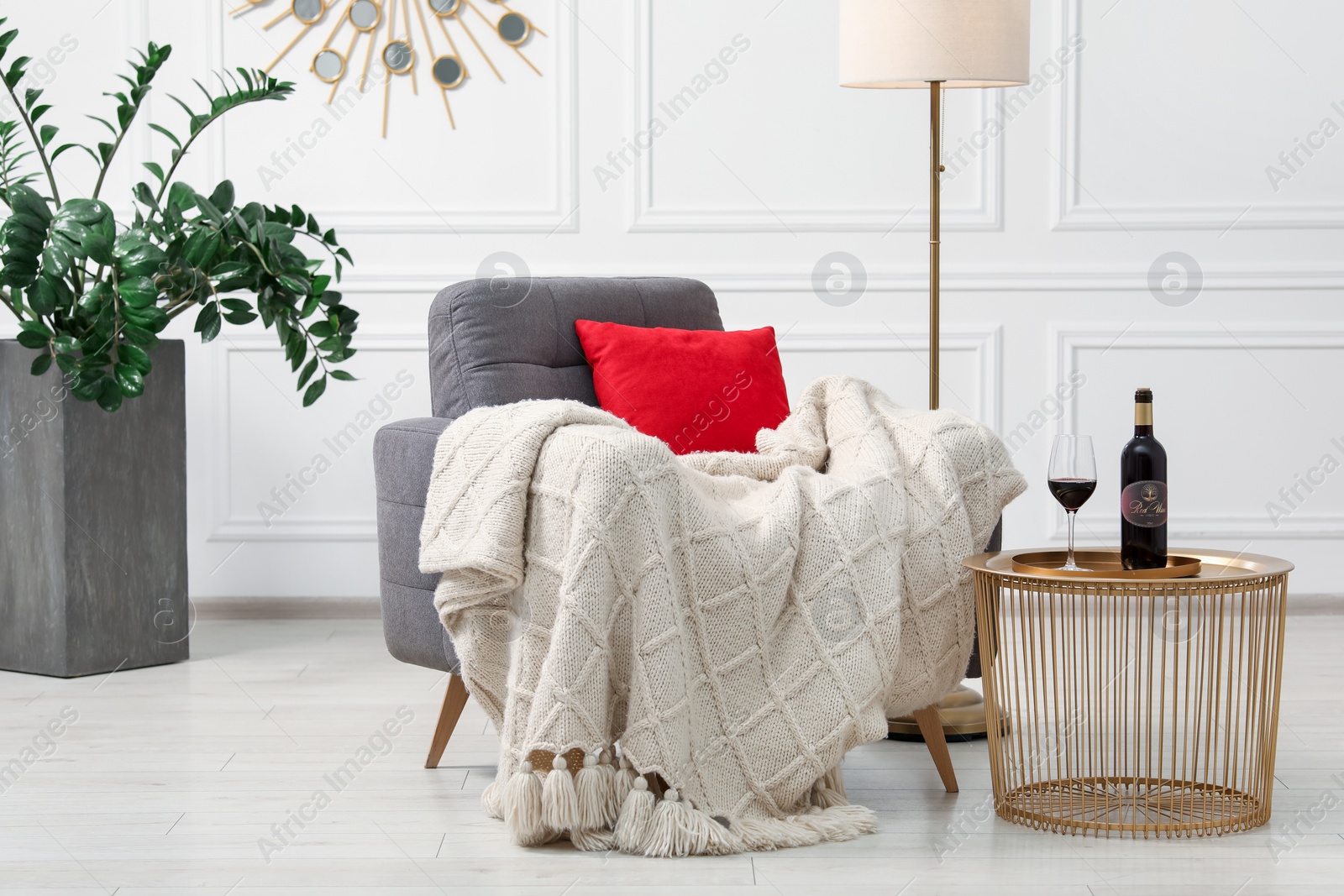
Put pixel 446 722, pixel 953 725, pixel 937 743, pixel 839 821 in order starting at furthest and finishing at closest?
1. pixel 953 725
2. pixel 446 722
3. pixel 937 743
4. pixel 839 821

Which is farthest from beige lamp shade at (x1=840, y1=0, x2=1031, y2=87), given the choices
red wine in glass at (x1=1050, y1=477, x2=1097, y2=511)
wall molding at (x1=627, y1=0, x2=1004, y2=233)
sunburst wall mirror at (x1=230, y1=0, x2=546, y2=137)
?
sunburst wall mirror at (x1=230, y1=0, x2=546, y2=137)

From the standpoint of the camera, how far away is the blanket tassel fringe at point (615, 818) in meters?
1.83

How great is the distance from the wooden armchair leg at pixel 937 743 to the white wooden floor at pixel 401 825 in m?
0.03

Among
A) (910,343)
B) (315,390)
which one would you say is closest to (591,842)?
(315,390)

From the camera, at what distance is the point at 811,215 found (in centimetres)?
361

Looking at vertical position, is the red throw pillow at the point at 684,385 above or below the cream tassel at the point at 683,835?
above

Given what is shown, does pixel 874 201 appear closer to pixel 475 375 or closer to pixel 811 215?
pixel 811 215

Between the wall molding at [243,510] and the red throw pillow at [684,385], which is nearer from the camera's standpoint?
the red throw pillow at [684,385]

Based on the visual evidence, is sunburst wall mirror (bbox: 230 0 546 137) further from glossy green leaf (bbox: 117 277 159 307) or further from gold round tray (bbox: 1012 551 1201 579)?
gold round tray (bbox: 1012 551 1201 579)

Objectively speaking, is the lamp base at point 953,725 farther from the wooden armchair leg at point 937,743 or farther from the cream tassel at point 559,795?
the cream tassel at point 559,795

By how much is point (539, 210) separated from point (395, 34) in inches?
23.1

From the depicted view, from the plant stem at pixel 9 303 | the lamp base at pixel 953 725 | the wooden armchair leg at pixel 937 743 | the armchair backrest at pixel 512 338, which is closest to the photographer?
→ the wooden armchair leg at pixel 937 743

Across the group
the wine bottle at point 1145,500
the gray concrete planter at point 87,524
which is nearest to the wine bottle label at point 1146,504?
the wine bottle at point 1145,500

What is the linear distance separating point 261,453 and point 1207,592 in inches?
101
